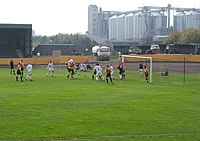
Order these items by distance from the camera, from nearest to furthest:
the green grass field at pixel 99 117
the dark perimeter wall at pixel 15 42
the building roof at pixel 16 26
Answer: the green grass field at pixel 99 117 < the building roof at pixel 16 26 < the dark perimeter wall at pixel 15 42

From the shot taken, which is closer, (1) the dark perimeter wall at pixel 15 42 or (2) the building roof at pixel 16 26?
(2) the building roof at pixel 16 26

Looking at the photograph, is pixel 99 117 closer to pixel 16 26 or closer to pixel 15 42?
pixel 16 26

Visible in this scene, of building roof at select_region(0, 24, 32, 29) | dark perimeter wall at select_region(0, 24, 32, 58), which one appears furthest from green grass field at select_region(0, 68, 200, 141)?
dark perimeter wall at select_region(0, 24, 32, 58)

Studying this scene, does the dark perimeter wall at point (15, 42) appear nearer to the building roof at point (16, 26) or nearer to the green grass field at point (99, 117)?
the building roof at point (16, 26)

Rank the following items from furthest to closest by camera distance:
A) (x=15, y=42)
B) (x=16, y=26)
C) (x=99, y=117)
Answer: (x=15, y=42), (x=16, y=26), (x=99, y=117)

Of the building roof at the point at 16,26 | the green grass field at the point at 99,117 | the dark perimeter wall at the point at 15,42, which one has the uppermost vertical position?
the building roof at the point at 16,26

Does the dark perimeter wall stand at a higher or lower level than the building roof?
lower

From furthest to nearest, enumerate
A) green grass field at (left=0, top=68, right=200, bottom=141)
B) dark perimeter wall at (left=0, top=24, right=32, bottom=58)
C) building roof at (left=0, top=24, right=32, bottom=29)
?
dark perimeter wall at (left=0, top=24, right=32, bottom=58) < building roof at (left=0, top=24, right=32, bottom=29) < green grass field at (left=0, top=68, right=200, bottom=141)

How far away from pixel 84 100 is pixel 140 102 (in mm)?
3104

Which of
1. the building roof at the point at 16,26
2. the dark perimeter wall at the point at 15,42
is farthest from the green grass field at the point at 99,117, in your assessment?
the dark perimeter wall at the point at 15,42

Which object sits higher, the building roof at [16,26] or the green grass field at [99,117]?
the building roof at [16,26]

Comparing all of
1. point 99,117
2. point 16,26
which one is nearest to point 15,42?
point 16,26

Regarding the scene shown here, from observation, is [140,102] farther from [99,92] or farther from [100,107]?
[99,92]

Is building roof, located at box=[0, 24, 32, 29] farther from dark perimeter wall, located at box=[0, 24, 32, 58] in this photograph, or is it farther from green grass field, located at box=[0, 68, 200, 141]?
green grass field, located at box=[0, 68, 200, 141]
